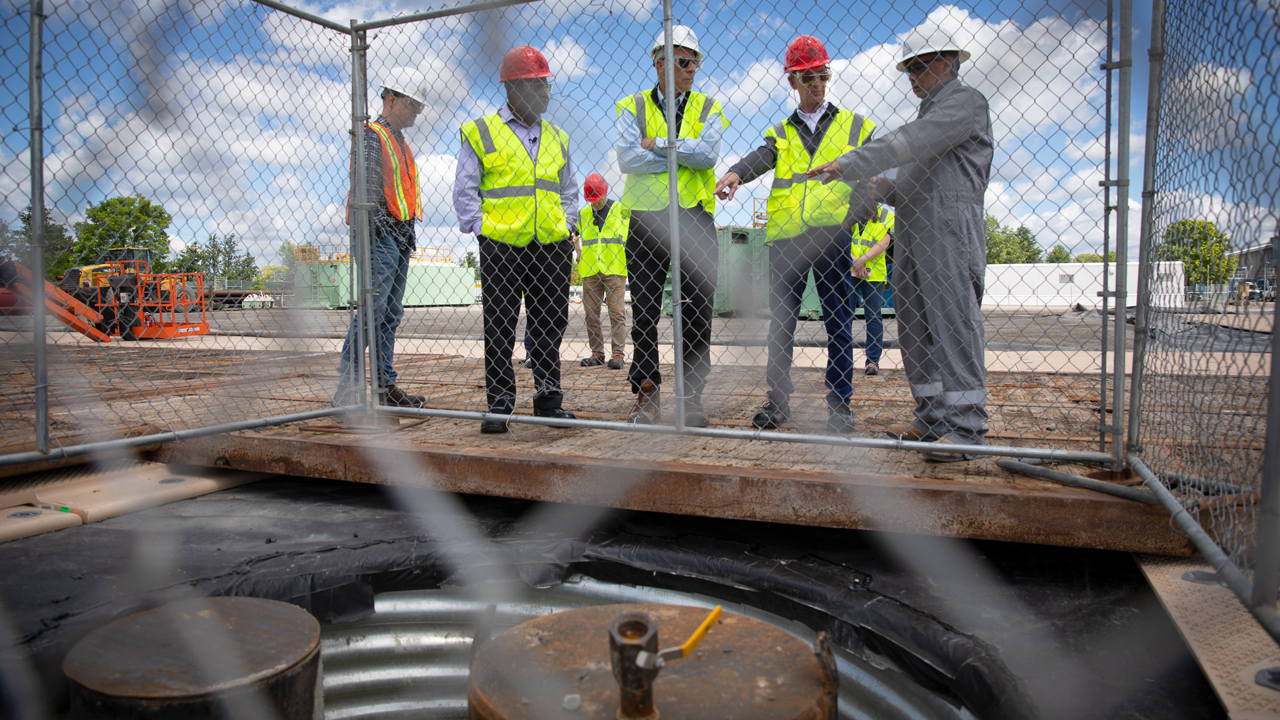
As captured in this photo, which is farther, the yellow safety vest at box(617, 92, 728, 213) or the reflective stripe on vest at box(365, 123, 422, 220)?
the reflective stripe on vest at box(365, 123, 422, 220)

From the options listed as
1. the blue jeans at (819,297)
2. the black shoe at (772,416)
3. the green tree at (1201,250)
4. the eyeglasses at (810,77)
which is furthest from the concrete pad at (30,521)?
the green tree at (1201,250)

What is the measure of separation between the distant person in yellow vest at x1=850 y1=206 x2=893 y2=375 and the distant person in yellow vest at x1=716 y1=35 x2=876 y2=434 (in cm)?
218

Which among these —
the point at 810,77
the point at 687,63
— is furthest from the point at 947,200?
the point at 687,63

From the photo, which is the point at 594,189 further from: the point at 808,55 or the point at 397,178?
the point at 808,55

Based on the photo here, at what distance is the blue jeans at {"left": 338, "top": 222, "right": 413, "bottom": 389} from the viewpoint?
11.5 feet

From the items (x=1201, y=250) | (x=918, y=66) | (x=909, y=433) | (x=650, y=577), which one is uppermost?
(x=918, y=66)

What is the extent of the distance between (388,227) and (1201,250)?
134 inches

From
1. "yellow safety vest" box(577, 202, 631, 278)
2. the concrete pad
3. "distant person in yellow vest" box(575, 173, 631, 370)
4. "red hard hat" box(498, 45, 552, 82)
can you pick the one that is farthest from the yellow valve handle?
"yellow safety vest" box(577, 202, 631, 278)

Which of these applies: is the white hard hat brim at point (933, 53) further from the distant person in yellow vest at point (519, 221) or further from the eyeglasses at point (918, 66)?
the distant person in yellow vest at point (519, 221)

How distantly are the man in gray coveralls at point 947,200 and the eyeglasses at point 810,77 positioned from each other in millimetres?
388

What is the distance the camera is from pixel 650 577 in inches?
95.8

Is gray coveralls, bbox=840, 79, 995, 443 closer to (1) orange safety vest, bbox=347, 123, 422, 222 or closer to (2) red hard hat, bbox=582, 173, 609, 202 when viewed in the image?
(1) orange safety vest, bbox=347, 123, 422, 222

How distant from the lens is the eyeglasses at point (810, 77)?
3025mm

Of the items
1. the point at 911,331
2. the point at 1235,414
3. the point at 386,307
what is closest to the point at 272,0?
the point at 386,307
